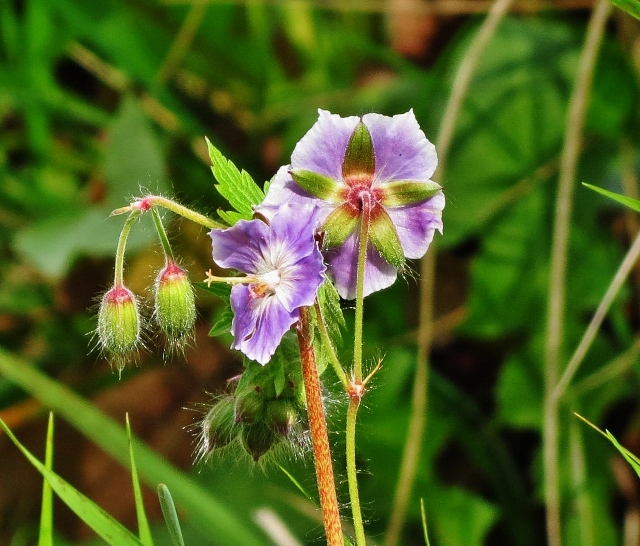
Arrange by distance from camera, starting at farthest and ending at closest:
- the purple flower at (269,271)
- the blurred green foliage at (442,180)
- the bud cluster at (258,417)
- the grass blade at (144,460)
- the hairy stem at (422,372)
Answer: the blurred green foliage at (442,180), the hairy stem at (422,372), the grass blade at (144,460), the bud cluster at (258,417), the purple flower at (269,271)

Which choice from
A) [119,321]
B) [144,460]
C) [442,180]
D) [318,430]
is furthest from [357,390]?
[442,180]

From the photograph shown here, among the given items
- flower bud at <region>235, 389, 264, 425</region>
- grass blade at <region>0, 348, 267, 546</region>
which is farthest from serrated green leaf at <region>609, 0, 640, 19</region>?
grass blade at <region>0, 348, 267, 546</region>

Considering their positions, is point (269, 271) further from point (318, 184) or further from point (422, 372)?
point (422, 372)

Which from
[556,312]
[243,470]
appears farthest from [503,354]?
[243,470]

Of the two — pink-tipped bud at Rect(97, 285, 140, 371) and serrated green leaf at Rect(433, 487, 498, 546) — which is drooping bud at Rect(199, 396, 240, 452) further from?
serrated green leaf at Rect(433, 487, 498, 546)

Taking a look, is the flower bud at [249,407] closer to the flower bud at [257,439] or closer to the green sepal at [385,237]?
the flower bud at [257,439]

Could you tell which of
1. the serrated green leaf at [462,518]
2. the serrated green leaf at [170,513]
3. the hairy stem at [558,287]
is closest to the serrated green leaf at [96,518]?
the serrated green leaf at [170,513]
